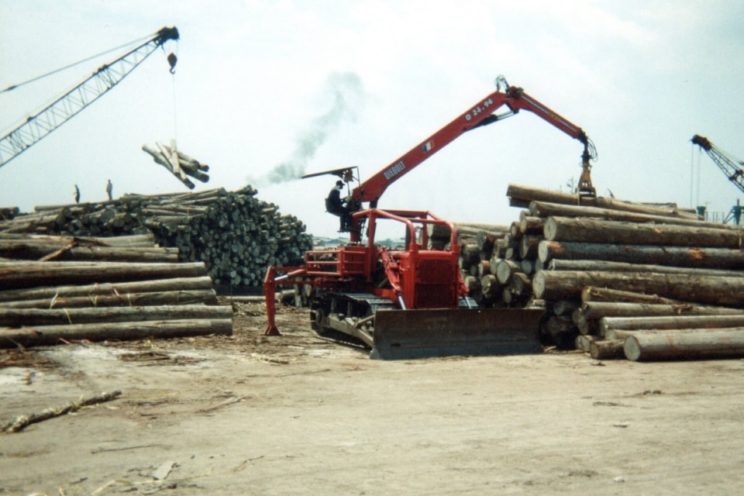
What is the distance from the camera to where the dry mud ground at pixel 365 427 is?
17.0 ft

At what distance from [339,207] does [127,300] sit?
468 cm

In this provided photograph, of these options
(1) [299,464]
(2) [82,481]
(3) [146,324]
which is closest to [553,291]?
(3) [146,324]

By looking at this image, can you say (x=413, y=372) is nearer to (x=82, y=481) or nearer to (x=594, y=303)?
(x=594, y=303)

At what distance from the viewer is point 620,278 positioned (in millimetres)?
13703

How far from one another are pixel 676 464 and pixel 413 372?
4.76 metres

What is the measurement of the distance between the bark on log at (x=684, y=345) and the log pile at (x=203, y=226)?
11.9 m

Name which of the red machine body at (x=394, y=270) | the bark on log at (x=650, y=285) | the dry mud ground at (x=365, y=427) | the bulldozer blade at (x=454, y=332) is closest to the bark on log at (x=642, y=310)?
the bark on log at (x=650, y=285)

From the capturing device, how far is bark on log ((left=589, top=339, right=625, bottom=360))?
473 inches

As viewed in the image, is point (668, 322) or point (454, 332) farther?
point (668, 322)

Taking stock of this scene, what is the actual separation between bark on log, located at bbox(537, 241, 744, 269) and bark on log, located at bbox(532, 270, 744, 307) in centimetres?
55

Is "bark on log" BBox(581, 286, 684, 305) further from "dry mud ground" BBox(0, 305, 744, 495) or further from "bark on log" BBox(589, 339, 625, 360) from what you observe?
"dry mud ground" BBox(0, 305, 744, 495)

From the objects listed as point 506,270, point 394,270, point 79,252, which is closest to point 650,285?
point 506,270

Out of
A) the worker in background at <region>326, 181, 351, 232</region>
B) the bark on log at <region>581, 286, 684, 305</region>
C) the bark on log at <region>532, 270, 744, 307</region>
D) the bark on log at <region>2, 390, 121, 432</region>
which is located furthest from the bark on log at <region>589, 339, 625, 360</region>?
the bark on log at <region>2, 390, 121, 432</region>

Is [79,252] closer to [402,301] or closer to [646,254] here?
[402,301]
